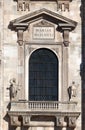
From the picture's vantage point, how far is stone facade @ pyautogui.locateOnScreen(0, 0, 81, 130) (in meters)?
42.6

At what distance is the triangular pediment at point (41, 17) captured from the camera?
43281 mm

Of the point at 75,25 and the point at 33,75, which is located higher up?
the point at 75,25

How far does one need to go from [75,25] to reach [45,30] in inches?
67.7

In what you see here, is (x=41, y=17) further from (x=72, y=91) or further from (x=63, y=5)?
(x=72, y=91)

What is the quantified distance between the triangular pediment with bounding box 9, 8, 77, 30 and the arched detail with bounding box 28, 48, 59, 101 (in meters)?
1.69

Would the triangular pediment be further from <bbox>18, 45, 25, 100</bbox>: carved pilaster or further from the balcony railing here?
the balcony railing

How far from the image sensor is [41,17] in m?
43.6

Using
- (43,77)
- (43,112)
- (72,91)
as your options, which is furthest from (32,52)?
(43,112)

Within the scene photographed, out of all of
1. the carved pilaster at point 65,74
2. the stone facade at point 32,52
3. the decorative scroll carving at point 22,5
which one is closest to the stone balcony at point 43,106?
the stone facade at point 32,52

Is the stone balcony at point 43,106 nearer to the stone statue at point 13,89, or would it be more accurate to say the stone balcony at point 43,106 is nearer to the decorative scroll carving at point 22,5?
the stone statue at point 13,89

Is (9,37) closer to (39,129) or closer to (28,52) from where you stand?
(28,52)

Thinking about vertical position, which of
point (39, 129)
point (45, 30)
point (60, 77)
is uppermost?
point (45, 30)

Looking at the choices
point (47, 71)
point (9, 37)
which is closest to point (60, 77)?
point (47, 71)

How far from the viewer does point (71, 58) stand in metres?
43.5
